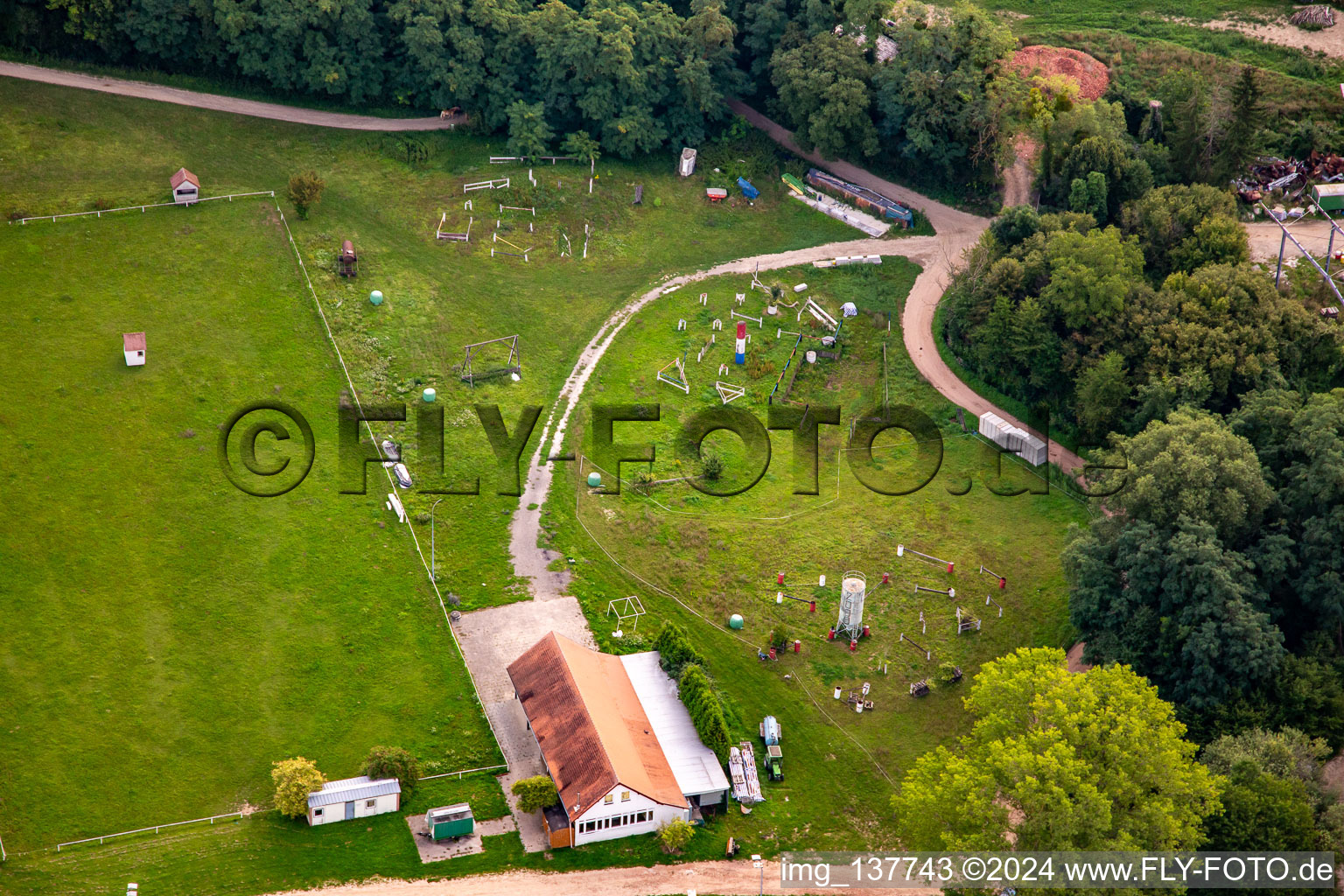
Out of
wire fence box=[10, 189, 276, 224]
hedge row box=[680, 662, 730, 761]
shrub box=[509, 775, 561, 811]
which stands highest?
wire fence box=[10, 189, 276, 224]

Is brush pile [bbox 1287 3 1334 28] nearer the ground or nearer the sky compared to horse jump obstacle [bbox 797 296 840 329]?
nearer the sky

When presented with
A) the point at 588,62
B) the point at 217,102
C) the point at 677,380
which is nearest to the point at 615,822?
the point at 677,380

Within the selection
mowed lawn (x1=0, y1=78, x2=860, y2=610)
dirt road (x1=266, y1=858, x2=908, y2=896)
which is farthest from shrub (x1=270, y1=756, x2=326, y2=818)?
mowed lawn (x1=0, y1=78, x2=860, y2=610)

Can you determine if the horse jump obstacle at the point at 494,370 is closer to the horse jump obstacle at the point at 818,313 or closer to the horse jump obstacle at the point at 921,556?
the horse jump obstacle at the point at 818,313

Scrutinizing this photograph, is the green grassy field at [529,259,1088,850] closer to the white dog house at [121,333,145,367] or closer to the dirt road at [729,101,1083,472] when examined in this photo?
the dirt road at [729,101,1083,472]

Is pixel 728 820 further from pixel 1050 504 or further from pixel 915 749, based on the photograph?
pixel 1050 504

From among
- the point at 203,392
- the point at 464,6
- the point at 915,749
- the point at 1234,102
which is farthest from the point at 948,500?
the point at 464,6

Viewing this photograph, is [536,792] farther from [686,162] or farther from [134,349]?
[686,162]

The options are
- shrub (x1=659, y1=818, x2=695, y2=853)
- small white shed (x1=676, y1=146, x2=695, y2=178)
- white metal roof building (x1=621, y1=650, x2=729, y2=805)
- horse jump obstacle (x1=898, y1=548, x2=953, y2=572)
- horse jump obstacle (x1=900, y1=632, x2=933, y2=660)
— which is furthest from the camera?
small white shed (x1=676, y1=146, x2=695, y2=178)
